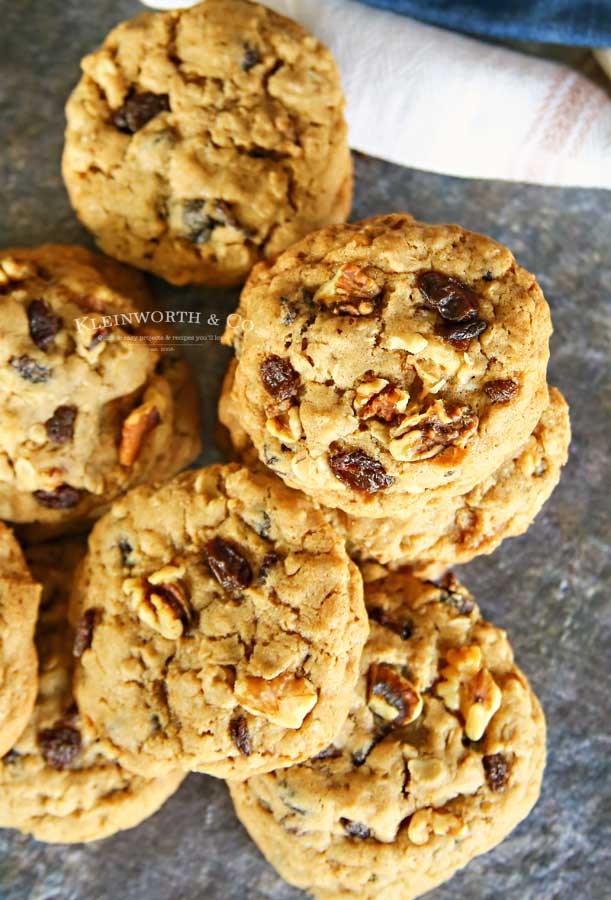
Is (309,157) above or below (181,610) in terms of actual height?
above

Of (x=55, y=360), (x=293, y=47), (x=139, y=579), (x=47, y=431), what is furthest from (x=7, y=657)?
(x=293, y=47)

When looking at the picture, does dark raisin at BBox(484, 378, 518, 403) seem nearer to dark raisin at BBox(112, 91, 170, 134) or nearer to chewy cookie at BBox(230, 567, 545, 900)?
chewy cookie at BBox(230, 567, 545, 900)

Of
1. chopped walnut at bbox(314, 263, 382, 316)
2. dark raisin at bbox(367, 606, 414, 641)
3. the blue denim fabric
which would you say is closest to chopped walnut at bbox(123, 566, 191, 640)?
dark raisin at bbox(367, 606, 414, 641)

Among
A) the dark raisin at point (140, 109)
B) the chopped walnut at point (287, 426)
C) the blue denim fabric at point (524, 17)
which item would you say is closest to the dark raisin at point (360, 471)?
the chopped walnut at point (287, 426)

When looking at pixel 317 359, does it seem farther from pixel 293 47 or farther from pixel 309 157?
pixel 293 47

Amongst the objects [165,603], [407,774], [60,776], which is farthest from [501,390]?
[60,776]

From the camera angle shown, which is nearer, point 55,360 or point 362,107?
point 55,360
